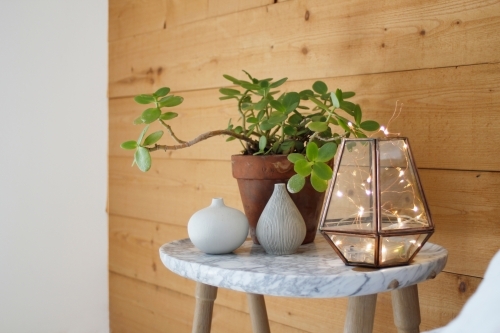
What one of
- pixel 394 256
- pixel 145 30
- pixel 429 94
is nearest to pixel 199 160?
pixel 145 30

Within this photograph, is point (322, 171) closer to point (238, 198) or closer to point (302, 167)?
point (302, 167)

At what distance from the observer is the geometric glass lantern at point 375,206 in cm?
86

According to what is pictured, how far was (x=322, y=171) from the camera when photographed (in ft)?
3.07

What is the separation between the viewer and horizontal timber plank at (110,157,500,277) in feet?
3.44

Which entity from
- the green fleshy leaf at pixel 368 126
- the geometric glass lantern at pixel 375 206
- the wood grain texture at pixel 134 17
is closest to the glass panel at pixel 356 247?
the geometric glass lantern at pixel 375 206

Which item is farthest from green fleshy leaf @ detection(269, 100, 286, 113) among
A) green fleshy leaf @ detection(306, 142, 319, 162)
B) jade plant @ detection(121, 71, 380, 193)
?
green fleshy leaf @ detection(306, 142, 319, 162)

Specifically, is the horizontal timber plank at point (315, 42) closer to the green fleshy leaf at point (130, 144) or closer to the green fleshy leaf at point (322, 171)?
the green fleshy leaf at point (322, 171)

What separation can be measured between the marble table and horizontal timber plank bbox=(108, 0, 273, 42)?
72cm

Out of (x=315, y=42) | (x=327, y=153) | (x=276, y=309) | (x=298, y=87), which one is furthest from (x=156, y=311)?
(x=327, y=153)

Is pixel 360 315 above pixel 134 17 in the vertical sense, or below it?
below

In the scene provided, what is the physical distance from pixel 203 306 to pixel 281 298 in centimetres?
39

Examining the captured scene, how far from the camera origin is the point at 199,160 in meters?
1.63

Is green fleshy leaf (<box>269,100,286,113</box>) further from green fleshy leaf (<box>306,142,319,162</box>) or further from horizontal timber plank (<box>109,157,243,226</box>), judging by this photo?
horizontal timber plank (<box>109,157,243,226</box>)

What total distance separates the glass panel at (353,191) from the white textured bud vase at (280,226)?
0.08 m
